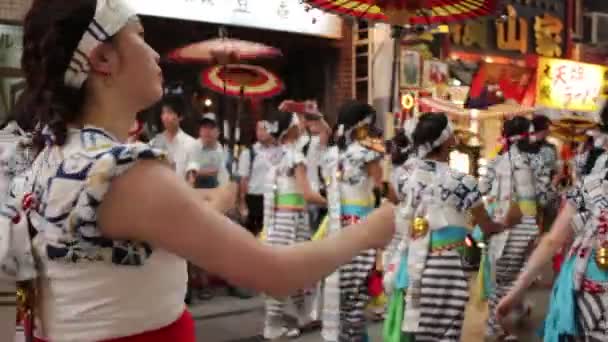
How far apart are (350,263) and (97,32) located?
4.29 meters

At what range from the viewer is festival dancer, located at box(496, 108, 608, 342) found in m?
3.29

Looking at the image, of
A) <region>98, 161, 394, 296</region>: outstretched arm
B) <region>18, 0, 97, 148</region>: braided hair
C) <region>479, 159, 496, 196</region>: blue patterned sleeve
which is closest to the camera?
<region>98, 161, 394, 296</region>: outstretched arm

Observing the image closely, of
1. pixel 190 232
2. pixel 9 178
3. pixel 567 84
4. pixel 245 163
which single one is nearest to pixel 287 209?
pixel 245 163

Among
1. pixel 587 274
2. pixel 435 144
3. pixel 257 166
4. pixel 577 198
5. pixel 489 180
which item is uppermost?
pixel 577 198

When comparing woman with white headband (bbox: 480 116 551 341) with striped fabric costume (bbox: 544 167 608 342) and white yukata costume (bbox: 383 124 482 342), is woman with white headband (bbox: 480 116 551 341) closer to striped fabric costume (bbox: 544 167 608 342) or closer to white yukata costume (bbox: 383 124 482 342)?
white yukata costume (bbox: 383 124 482 342)

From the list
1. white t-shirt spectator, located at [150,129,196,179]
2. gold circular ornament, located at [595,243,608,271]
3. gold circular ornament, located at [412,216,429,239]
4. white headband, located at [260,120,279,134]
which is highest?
gold circular ornament, located at [595,243,608,271]

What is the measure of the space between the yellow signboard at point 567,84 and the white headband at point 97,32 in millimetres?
13572

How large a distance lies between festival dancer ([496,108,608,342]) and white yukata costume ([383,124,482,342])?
121cm

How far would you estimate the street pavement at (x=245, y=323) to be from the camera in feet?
21.8

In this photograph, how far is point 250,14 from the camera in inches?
383

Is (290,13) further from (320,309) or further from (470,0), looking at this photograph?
(470,0)

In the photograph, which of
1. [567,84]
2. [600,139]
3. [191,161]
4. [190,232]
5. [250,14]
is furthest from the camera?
[567,84]

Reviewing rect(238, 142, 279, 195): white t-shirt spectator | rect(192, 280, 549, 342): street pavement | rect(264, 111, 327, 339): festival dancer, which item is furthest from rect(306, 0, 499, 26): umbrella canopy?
rect(238, 142, 279, 195): white t-shirt spectator

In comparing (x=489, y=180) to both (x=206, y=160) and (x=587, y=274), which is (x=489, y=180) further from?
(x=587, y=274)
